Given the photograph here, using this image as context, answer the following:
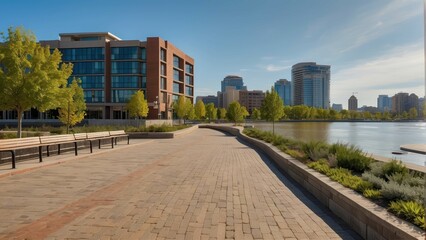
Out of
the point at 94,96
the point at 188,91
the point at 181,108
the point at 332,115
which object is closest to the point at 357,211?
the point at 181,108

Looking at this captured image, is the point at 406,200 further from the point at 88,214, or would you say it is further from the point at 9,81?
the point at 9,81

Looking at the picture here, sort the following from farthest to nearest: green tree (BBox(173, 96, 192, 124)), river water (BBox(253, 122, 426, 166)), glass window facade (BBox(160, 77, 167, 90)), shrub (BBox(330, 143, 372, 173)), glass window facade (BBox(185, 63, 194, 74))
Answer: glass window facade (BBox(185, 63, 194, 74))
green tree (BBox(173, 96, 192, 124))
glass window facade (BBox(160, 77, 167, 90))
river water (BBox(253, 122, 426, 166))
shrub (BBox(330, 143, 372, 173))

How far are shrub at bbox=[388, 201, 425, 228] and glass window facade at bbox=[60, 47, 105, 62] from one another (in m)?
66.3

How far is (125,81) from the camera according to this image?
63.7 meters

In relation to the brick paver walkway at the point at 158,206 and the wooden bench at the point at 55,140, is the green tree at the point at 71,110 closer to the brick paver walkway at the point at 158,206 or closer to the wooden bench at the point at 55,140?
the wooden bench at the point at 55,140

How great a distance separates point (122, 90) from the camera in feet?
209

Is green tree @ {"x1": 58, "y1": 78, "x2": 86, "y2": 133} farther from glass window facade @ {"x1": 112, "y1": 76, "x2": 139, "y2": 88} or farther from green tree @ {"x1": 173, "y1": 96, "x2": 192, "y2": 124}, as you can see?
green tree @ {"x1": 173, "y1": 96, "x2": 192, "y2": 124}

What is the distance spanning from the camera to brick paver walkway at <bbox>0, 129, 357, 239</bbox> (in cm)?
443

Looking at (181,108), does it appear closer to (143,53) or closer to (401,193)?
(143,53)

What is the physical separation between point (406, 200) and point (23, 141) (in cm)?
1052

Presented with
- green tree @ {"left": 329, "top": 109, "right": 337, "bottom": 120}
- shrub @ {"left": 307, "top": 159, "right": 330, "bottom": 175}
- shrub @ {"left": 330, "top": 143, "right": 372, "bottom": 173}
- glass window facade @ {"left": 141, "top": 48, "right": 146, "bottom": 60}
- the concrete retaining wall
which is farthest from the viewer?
green tree @ {"left": 329, "top": 109, "right": 337, "bottom": 120}

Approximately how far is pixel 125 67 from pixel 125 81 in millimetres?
2897

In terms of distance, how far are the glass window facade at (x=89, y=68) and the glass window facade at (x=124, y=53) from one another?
10.7 feet

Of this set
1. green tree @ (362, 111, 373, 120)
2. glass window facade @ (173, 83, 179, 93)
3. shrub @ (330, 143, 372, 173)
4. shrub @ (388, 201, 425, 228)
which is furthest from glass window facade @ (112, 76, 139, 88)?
green tree @ (362, 111, 373, 120)
